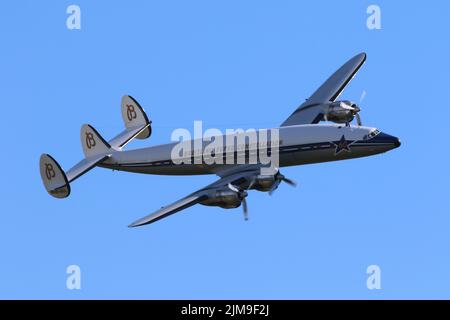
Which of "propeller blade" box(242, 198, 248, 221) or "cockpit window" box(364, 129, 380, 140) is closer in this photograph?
"propeller blade" box(242, 198, 248, 221)

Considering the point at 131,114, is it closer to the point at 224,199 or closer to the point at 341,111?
the point at 341,111

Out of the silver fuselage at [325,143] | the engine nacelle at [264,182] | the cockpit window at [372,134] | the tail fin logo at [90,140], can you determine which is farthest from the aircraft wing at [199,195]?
the tail fin logo at [90,140]

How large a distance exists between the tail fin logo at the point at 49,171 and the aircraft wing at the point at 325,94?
1296cm

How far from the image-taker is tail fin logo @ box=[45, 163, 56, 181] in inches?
2126

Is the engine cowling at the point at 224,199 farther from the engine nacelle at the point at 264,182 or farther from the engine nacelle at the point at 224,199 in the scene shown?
the engine nacelle at the point at 264,182

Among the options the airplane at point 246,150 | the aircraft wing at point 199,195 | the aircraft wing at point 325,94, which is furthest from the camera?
the aircraft wing at point 325,94

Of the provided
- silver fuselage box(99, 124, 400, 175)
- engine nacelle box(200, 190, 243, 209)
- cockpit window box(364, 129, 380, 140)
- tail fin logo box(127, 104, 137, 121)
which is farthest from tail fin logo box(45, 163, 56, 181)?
cockpit window box(364, 129, 380, 140)

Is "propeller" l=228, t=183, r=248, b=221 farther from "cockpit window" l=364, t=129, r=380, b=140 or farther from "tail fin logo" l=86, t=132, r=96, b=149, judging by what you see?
"tail fin logo" l=86, t=132, r=96, b=149

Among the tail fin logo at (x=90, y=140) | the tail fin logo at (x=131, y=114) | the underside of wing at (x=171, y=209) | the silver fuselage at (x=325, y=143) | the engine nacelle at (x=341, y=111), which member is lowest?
the underside of wing at (x=171, y=209)

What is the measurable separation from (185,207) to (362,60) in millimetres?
18648

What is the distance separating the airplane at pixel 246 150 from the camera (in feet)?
167

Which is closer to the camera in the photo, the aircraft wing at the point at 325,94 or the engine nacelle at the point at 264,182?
the engine nacelle at the point at 264,182

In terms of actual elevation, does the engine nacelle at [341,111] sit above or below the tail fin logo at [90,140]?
above

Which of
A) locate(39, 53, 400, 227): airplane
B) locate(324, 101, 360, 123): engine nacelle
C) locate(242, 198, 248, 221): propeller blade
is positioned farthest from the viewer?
locate(324, 101, 360, 123): engine nacelle
